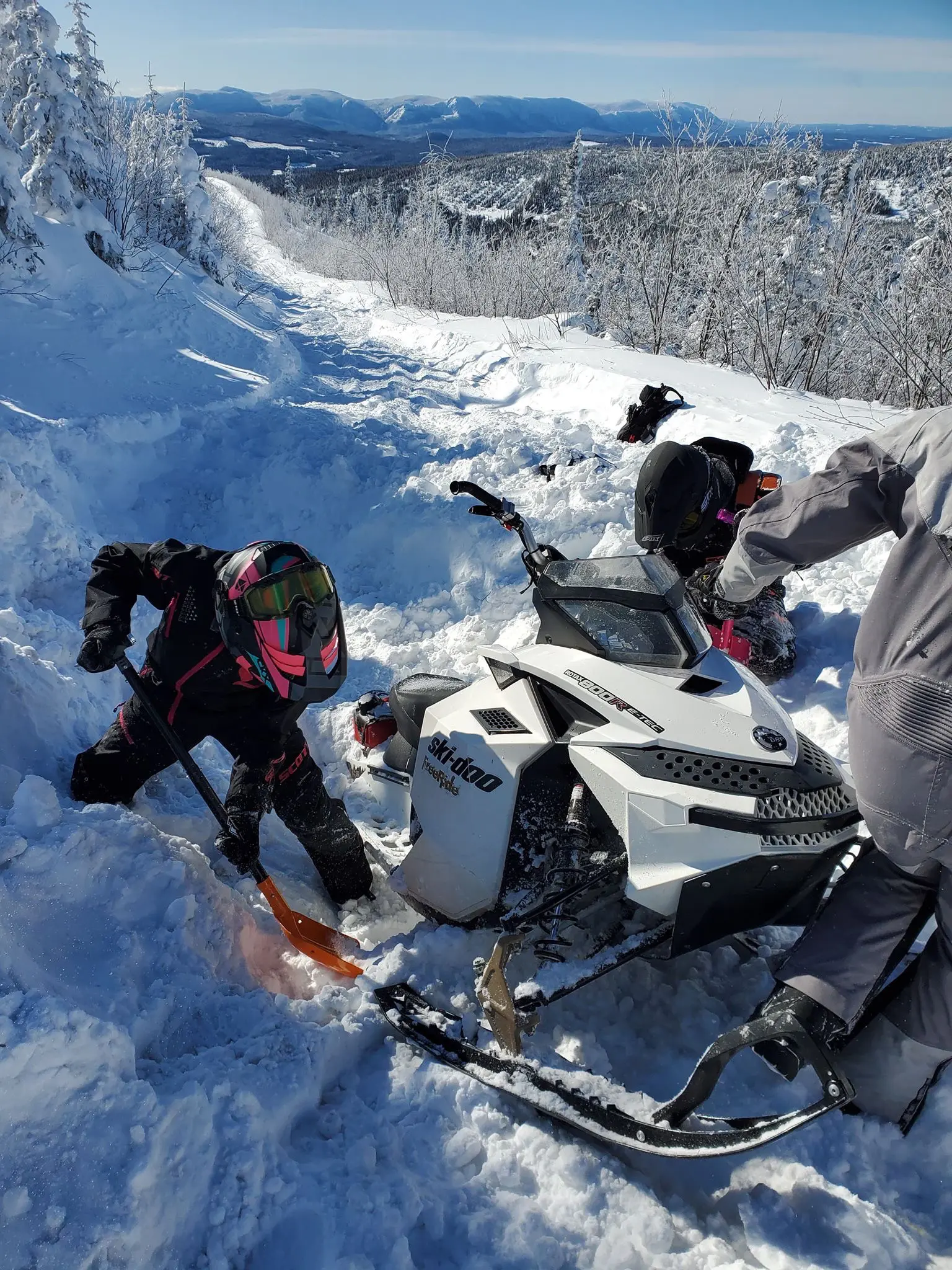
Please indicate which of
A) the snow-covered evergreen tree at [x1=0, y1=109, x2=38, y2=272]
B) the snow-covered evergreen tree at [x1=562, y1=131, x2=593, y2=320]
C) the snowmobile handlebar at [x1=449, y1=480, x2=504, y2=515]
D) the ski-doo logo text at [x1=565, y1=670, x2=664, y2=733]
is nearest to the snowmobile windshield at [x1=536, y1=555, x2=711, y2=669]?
the ski-doo logo text at [x1=565, y1=670, x2=664, y2=733]

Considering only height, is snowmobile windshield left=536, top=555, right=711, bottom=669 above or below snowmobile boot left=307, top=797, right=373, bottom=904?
above

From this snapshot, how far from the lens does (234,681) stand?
10.2ft

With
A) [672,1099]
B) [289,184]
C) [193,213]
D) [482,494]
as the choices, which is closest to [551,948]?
[672,1099]

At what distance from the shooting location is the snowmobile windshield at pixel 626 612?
2.50 meters

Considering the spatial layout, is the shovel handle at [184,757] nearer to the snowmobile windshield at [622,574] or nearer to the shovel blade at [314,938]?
the shovel blade at [314,938]

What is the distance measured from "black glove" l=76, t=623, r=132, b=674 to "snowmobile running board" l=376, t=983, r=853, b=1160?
5.49 ft

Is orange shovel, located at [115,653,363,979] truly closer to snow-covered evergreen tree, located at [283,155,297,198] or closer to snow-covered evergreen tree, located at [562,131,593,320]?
snow-covered evergreen tree, located at [562,131,593,320]

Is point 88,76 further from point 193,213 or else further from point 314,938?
point 314,938

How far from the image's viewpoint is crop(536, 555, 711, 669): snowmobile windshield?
2502 mm

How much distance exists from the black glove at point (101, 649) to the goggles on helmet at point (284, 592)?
0.60 metres

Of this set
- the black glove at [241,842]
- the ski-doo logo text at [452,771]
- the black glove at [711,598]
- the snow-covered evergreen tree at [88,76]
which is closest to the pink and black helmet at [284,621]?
the ski-doo logo text at [452,771]

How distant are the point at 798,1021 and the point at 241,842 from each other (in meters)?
2.00

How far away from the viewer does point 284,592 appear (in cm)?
265

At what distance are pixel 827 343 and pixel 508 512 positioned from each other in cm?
2001
